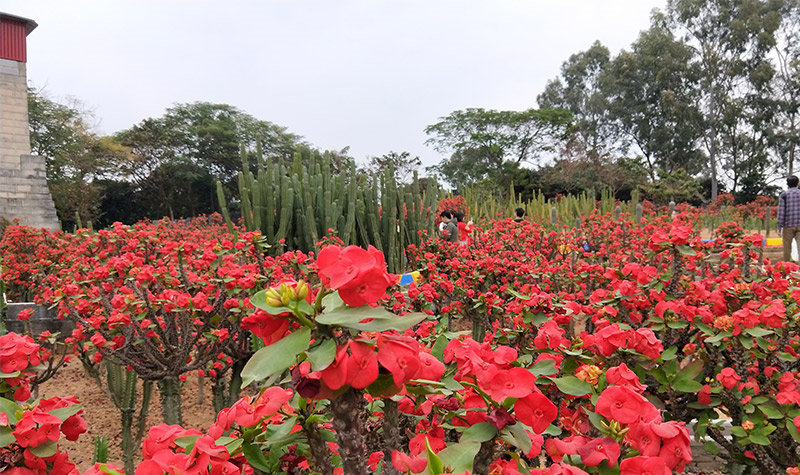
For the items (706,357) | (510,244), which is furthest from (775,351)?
(510,244)

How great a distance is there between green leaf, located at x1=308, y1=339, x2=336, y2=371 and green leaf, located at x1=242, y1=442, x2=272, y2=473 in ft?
0.91

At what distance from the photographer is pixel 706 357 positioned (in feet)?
5.05

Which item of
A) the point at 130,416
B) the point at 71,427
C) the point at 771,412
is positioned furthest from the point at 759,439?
the point at 130,416

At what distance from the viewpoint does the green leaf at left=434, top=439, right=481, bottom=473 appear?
62 centimetres

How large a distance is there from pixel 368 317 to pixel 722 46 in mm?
26772

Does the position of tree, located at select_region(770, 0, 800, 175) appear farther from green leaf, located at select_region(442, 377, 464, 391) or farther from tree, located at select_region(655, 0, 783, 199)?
green leaf, located at select_region(442, 377, 464, 391)

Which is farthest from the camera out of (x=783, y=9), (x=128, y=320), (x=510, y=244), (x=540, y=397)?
(x=783, y=9)

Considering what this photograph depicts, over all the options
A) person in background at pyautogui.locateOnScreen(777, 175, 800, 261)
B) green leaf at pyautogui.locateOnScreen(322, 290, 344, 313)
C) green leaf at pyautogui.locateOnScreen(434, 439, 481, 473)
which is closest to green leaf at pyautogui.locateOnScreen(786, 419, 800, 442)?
green leaf at pyautogui.locateOnScreen(434, 439, 481, 473)

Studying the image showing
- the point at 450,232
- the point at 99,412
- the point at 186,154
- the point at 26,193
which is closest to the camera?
the point at 99,412

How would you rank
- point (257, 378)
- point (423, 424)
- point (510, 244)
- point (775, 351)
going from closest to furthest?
point (257, 378) → point (423, 424) → point (775, 351) → point (510, 244)

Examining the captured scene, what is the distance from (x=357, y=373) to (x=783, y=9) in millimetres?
27892

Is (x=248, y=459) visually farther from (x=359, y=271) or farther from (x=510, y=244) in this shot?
(x=510, y=244)

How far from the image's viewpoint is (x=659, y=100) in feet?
78.7

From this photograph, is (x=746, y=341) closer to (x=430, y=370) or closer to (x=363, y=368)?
(x=430, y=370)
